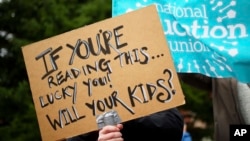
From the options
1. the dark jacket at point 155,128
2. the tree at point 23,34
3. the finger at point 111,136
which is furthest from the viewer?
the tree at point 23,34

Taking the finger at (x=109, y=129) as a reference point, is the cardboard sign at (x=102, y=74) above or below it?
above

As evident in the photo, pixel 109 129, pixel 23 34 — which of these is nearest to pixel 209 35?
pixel 109 129

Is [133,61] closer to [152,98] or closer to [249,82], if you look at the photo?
[152,98]

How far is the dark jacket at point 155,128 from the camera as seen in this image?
290cm

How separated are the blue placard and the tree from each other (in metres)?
4.70

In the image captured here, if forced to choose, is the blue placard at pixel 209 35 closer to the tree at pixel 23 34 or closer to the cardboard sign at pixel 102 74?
the cardboard sign at pixel 102 74

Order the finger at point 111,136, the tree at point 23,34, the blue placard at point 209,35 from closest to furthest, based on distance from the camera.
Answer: the finger at point 111,136, the blue placard at point 209,35, the tree at point 23,34

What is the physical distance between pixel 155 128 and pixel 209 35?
53 centimetres

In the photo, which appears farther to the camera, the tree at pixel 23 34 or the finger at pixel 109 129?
the tree at pixel 23 34

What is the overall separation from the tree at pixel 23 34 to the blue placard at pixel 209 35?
470 cm

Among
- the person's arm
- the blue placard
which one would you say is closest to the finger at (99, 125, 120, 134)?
the person's arm

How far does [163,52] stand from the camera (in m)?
2.83

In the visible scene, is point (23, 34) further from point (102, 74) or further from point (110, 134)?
point (110, 134)

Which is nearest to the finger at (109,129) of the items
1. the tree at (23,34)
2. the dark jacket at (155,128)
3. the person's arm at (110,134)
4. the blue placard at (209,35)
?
the person's arm at (110,134)
